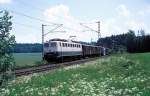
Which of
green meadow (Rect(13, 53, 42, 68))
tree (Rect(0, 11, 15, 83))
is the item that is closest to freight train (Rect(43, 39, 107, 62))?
green meadow (Rect(13, 53, 42, 68))

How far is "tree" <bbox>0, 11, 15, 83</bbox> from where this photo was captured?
12688 mm

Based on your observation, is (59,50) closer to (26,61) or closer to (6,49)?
(26,61)

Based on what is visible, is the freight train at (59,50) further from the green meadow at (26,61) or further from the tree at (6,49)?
the tree at (6,49)

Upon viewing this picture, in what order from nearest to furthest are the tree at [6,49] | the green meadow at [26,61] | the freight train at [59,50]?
A: 1. the tree at [6,49]
2. the green meadow at [26,61]
3. the freight train at [59,50]

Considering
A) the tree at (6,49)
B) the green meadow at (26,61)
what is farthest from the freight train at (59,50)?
the tree at (6,49)

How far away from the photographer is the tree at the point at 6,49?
12688mm

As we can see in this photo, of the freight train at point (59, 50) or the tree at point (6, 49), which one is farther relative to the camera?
the freight train at point (59, 50)

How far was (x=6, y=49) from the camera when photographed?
1284cm

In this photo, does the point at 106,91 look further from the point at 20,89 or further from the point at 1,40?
the point at 1,40

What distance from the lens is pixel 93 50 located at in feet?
315

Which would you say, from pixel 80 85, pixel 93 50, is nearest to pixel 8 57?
pixel 80 85

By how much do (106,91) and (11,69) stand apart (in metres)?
7.53

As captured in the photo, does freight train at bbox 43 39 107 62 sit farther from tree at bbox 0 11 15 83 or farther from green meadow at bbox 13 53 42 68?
tree at bbox 0 11 15 83

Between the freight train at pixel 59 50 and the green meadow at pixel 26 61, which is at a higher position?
the freight train at pixel 59 50
